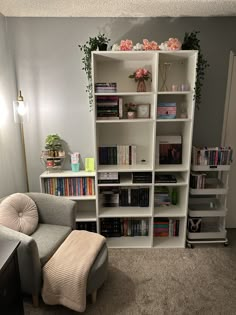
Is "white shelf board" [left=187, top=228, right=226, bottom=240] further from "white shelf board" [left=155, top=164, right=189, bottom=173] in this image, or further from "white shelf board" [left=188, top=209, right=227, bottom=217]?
"white shelf board" [left=155, top=164, right=189, bottom=173]

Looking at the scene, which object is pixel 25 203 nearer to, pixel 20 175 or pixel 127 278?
pixel 20 175

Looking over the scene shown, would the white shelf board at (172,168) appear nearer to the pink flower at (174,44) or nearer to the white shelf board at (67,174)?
the white shelf board at (67,174)

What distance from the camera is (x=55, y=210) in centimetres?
226

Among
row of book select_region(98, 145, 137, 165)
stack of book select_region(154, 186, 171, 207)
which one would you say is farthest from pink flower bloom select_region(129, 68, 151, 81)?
stack of book select_region(154, 186, 171, 207)

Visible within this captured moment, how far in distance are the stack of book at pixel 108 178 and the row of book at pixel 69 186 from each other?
156 mm

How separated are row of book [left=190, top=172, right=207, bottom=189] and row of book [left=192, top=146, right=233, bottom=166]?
134mm

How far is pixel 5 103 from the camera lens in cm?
241

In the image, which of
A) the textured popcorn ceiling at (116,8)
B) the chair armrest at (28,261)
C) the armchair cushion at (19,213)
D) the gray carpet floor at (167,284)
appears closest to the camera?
the chair armrest at (28,261)

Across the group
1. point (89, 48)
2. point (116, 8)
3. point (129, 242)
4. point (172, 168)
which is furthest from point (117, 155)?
point (116, 8)

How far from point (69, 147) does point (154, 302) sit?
69.4 inches

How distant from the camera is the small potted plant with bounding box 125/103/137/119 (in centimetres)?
240

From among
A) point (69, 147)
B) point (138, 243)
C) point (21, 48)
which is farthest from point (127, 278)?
point (21, 48)

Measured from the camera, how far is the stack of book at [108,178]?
245 centimetres

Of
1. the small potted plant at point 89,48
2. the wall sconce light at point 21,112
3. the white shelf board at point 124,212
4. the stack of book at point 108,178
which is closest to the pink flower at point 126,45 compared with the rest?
the small potted plant at point 89,48
